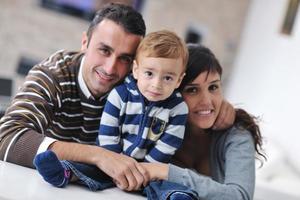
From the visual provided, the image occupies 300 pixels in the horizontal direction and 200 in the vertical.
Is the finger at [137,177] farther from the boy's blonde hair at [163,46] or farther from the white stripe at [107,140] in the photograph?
the boy's blonde hair at [163,46]

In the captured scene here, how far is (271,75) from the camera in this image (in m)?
4.02

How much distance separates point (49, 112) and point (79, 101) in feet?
0.48

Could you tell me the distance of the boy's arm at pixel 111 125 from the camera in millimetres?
1335

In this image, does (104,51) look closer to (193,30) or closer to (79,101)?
(79,101)

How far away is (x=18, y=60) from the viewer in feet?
16.7

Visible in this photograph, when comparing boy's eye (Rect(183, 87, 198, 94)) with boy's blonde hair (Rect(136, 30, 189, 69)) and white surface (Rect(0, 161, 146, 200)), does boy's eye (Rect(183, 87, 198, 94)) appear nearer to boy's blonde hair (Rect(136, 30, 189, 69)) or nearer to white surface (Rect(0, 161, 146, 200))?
boy's blonde hair (Rect(136, 30, 189, 69))

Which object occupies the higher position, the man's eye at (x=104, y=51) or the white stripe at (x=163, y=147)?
the man's eye at (x=104, y=51)

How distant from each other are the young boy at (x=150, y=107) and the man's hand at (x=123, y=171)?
132mm

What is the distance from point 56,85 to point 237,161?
62cm

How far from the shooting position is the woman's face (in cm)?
147

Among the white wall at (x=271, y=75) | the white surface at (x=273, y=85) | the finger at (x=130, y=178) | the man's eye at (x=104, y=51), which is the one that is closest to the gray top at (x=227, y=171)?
the finger at (x=130, y=178)

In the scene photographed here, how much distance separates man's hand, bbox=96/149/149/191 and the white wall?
5.23ft

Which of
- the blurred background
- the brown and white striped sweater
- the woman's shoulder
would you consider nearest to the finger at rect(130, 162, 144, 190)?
the brown and white striped sweater

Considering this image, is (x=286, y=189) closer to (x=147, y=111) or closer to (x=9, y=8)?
(x=147, y=111)
